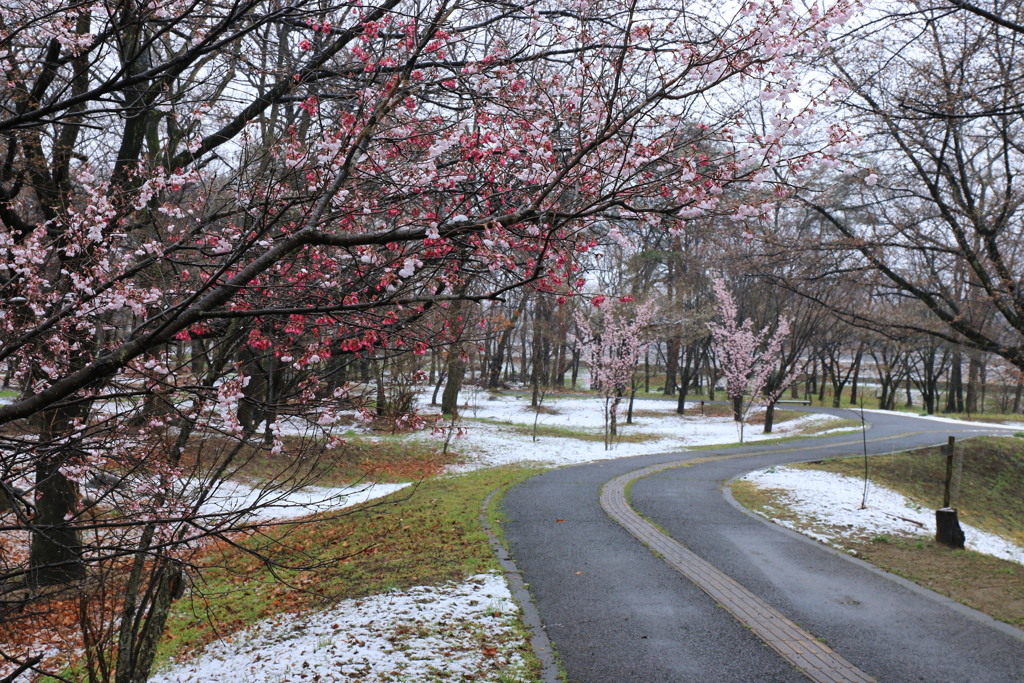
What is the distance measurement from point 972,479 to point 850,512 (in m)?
8.88

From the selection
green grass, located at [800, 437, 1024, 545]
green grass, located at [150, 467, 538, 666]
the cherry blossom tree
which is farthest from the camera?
green grass, located at [800, 437, 1024, 545]

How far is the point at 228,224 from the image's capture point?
562 cm

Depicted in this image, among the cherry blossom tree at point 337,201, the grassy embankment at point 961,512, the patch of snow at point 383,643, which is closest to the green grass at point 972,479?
the grassy embankment at point 961,512

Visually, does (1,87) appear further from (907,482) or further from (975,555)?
(907,482)

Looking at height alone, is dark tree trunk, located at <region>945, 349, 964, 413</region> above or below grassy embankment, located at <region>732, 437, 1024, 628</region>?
above

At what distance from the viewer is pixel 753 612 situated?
683 cm

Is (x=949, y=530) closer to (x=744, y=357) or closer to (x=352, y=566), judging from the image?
(x=352, y=566)

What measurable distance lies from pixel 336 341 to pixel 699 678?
13.9 feet

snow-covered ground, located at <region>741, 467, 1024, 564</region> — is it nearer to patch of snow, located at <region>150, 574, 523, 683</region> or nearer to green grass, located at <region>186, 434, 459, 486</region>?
patch of snow, located at <region>150, 574, 523, 683</region>

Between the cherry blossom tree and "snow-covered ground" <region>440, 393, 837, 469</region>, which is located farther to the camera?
"snow-covered ground" <region>440, 393, 837, 469</region>

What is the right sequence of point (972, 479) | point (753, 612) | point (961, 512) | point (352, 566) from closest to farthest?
1. point (753, 612)
2. point (352, 566)
3. point (961, 512)
4. point (972, 479)

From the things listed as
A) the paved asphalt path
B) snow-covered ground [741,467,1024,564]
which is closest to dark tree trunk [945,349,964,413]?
snow-covered ground [741,467,1024,564]

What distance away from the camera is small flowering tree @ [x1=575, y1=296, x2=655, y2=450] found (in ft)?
78.0

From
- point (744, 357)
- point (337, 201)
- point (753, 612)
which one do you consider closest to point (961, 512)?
point (753, 612)
